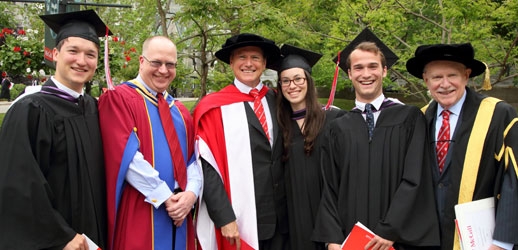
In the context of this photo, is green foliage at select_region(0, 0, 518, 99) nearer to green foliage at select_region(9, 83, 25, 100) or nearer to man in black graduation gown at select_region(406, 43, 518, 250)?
man in black graduation gown at select_region(406, 43, 518, 250)

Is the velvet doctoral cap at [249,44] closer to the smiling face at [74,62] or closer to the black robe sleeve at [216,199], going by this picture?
the black robe sleeve at [216,199]

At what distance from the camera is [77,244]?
2.77 metres

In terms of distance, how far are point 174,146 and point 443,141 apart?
1.88 meters

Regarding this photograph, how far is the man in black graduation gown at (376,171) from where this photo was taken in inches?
116

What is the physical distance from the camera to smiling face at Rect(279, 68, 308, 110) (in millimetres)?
3709

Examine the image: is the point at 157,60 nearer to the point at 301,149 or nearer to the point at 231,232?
the point at 301,149

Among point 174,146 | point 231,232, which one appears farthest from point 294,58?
point 231,232

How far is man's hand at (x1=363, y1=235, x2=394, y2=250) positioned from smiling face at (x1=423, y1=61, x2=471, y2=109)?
3.22 ft

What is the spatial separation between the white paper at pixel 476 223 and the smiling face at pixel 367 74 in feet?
3.19

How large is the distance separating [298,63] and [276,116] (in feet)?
1.61

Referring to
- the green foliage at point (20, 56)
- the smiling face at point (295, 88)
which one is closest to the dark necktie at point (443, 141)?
the smiling face at point (295, 88)

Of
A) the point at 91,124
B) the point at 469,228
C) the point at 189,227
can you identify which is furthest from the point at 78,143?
the point at 469,228

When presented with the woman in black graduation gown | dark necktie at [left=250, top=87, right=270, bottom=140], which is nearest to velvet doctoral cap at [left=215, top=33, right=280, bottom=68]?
the woman in black graduation gown

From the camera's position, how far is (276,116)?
3.76m
